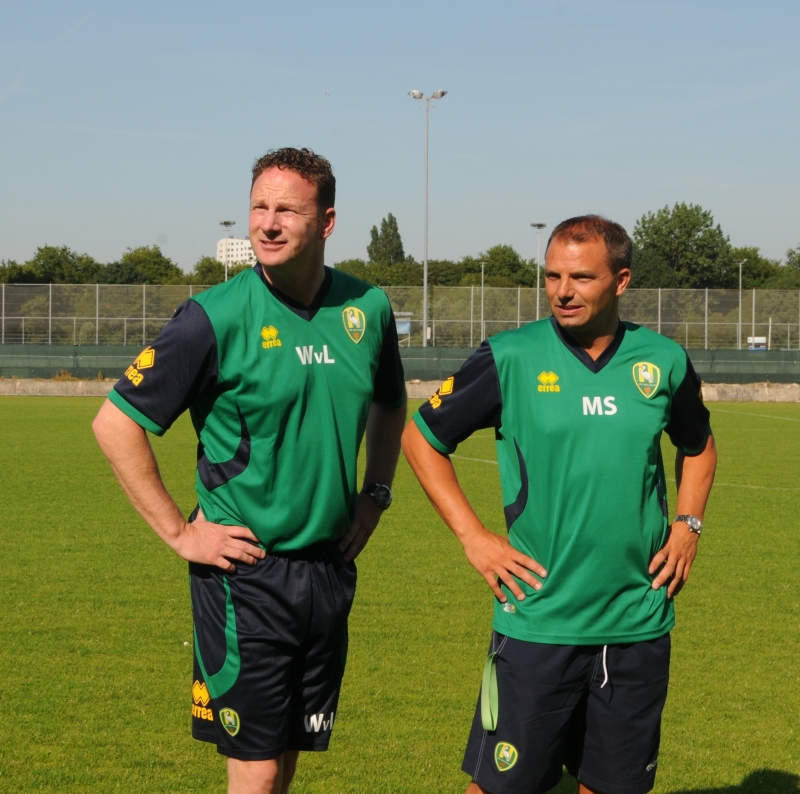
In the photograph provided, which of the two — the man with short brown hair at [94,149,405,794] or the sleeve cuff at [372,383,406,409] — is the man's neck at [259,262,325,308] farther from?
the sleeve cuff at [372,383,406,409]

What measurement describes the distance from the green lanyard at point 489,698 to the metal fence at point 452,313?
36297 mm

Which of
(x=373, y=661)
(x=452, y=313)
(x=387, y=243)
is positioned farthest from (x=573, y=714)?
(x=387, y=243)

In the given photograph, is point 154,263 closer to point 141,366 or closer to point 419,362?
point 419,362

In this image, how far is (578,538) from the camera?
315cm

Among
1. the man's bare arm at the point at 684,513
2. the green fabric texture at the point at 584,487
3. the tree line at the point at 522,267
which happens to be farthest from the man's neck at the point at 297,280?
the tree line at the point at 522,267

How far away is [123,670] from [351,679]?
51.2 inches

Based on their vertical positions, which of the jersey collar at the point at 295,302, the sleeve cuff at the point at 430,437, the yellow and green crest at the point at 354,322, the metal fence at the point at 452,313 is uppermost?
the metal fence at the point at 452,313

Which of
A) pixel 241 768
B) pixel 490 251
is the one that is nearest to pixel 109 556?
pixel 241 768

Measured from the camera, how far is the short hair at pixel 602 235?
3.23 m

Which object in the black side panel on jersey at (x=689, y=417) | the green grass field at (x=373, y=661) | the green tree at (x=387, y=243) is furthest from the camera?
the green tree at (x=387, y=243)

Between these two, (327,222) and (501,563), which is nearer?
(501,563)

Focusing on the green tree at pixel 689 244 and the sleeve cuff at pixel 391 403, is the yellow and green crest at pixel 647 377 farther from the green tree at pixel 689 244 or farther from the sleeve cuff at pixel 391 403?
the green tree at pixel 689 244

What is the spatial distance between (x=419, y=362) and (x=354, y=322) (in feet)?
99.5

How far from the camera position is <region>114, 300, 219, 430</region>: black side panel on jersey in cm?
312
